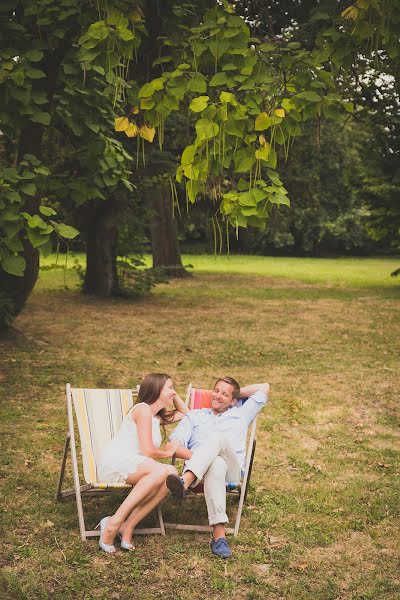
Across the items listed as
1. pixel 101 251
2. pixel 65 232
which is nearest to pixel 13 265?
pixel 65 232

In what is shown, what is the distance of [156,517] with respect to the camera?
5211mm

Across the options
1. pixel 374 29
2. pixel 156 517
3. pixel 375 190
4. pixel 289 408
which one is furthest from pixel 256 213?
pixel 375 190

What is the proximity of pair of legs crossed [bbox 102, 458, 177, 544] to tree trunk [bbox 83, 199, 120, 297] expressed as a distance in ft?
37.6

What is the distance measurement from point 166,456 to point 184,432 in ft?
1.59

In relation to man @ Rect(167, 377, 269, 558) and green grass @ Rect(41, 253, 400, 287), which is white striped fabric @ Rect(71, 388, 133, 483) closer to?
man @ Rect(167, 377, 269, 558)

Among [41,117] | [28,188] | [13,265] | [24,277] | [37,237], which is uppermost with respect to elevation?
[41,117]

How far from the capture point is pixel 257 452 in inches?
270

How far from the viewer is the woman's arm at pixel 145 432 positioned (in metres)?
4.89

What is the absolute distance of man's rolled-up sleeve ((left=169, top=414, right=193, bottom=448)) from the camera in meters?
5.40

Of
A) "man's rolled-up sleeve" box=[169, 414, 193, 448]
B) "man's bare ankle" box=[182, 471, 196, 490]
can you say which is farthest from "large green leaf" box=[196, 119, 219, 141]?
"man's rolled-up sleeve" box=[169, 414, 193, 448]

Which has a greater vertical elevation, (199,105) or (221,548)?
(199,105)

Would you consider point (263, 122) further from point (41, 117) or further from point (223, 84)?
point (41, 117)

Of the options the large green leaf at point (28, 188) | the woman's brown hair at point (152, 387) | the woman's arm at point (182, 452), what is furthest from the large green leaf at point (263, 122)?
the large green leaf at point (28, 188)

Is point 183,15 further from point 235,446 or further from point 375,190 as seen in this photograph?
point 375,190
